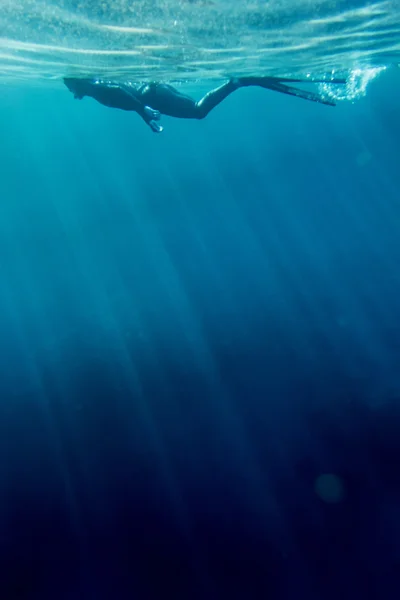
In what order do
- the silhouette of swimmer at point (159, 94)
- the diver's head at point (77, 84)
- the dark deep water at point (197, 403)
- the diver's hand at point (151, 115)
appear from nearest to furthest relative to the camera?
the diver's hand at point (151, 115) → the silhouette of swimmer at point (159, 94) → the diver's head at point (77, 84) → the dark deep water at point (197, 403)

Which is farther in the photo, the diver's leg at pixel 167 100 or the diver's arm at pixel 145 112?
the diver's leg at pixel 167 100

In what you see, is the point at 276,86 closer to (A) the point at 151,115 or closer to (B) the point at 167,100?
(B) the point at 167,100

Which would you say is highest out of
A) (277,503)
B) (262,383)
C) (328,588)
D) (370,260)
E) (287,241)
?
(287,241)

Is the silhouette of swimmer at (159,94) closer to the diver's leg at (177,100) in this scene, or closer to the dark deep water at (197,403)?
the diver's leg at (177,100)

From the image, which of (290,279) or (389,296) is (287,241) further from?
(389,296)

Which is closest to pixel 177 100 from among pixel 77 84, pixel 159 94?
pixel 159 94

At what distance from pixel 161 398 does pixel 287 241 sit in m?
24.5

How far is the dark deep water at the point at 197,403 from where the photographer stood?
25.8 feet

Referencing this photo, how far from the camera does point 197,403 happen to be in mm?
13508

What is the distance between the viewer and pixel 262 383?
14.0m

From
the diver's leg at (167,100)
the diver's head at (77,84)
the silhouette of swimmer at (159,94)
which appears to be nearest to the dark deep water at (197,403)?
the silhouette of swimmer at (159,94)

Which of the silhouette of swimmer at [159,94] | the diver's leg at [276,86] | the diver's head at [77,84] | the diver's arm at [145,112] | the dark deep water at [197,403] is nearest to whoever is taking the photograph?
the diver's arm at [145,112]

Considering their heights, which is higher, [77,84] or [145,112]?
[77,84]

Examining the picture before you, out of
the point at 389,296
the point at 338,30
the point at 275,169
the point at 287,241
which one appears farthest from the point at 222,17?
the point at 275,169
